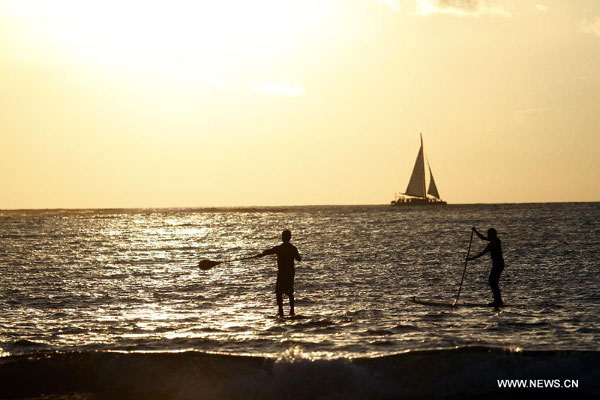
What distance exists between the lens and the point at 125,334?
18891mm

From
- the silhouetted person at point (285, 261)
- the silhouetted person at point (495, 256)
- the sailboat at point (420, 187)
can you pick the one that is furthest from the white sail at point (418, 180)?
the silhouetted person at point (285, 261)

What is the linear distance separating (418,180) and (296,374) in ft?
510

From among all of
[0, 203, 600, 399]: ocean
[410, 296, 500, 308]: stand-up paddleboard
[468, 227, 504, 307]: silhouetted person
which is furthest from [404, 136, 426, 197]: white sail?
[468, 227, 504, 307]: silhouetted person

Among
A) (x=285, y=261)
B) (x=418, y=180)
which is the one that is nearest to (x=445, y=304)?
(x=285, y=261)

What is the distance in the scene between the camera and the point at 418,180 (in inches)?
6624

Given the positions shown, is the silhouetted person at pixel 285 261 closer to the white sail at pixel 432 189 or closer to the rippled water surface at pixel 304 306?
the rippled water surface at pixel 304 306

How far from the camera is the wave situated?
1437 centimetres

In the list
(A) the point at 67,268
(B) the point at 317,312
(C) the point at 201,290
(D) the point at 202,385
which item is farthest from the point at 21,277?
(D) the point at 202,385

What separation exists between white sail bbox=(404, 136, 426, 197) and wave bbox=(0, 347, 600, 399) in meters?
149

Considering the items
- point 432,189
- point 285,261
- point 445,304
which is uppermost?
point 432,189

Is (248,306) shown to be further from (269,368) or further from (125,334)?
(269,368)

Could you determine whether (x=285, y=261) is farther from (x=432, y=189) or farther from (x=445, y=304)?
(x=432, y=189)

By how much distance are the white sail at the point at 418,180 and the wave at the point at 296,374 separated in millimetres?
148854

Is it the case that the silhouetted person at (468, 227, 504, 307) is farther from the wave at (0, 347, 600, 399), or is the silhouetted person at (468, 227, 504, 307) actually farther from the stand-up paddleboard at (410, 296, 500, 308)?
the wave at (0, 347, 600, 399)
